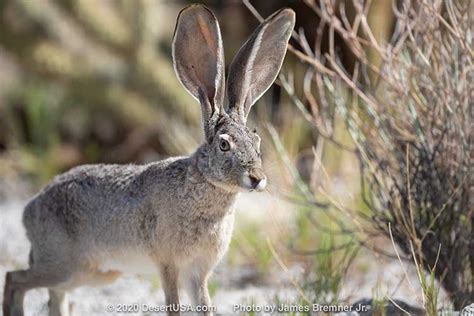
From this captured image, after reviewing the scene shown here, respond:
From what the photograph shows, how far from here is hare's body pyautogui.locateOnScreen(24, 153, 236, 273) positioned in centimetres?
381

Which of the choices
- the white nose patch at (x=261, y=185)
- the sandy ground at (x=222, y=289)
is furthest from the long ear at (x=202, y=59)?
the sandy ground at (x=222, y=289)

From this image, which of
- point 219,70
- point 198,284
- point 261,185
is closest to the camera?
point 261,185

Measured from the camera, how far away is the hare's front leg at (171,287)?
383 cm

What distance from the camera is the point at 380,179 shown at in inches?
181

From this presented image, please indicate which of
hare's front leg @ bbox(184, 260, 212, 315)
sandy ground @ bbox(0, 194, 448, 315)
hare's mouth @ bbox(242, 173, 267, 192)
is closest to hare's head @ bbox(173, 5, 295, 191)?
hare's mouth @ bbox(242, 173, 267, 192)

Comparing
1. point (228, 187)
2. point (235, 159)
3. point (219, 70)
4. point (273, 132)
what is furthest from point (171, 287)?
point (273, 132)

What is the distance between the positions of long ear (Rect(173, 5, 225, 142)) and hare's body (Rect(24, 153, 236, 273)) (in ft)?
0.81

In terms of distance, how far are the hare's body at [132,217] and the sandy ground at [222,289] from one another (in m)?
0.53

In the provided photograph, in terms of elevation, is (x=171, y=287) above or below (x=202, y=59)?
below

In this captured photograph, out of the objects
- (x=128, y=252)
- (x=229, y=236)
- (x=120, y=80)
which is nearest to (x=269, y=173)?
(x=229, y=236)

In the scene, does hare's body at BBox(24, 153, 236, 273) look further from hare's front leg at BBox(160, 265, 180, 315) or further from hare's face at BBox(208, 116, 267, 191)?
hare's face at BBox(208, 116, 267, 191)

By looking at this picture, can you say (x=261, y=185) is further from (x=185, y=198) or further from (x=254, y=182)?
(x=185, y=198)

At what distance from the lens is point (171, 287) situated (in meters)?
3.83

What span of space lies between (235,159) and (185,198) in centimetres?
34
